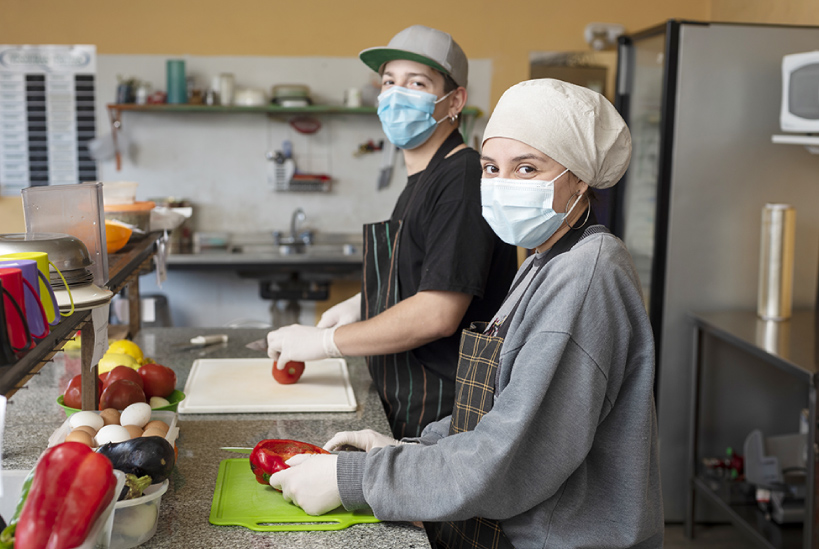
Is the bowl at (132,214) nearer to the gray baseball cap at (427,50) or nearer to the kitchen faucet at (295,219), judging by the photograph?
the gray baseball cap at (427,50)

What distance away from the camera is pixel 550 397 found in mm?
993

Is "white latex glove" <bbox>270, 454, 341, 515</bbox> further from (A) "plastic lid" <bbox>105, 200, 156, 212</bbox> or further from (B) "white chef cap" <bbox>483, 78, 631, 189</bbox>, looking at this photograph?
(A) "plastic lid" <bbox>105, 200, 156, 212</bbox>

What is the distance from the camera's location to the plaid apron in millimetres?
1149

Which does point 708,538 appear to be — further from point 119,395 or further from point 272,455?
point 119,395

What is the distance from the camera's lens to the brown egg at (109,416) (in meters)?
1.22

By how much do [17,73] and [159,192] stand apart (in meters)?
1.10

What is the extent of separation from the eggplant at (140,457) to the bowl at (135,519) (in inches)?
0.9

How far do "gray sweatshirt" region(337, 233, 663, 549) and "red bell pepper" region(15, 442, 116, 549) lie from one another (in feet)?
1.23

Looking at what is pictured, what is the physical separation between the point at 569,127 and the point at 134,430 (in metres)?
0.82

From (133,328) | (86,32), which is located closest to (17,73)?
(86,32)

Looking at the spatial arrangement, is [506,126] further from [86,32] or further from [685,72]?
[86,32]

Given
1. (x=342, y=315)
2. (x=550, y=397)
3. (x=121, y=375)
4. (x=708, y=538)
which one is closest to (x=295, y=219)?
(x=342, y=315)

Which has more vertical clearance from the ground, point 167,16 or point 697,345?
point 167,16

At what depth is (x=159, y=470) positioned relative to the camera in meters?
1.03
